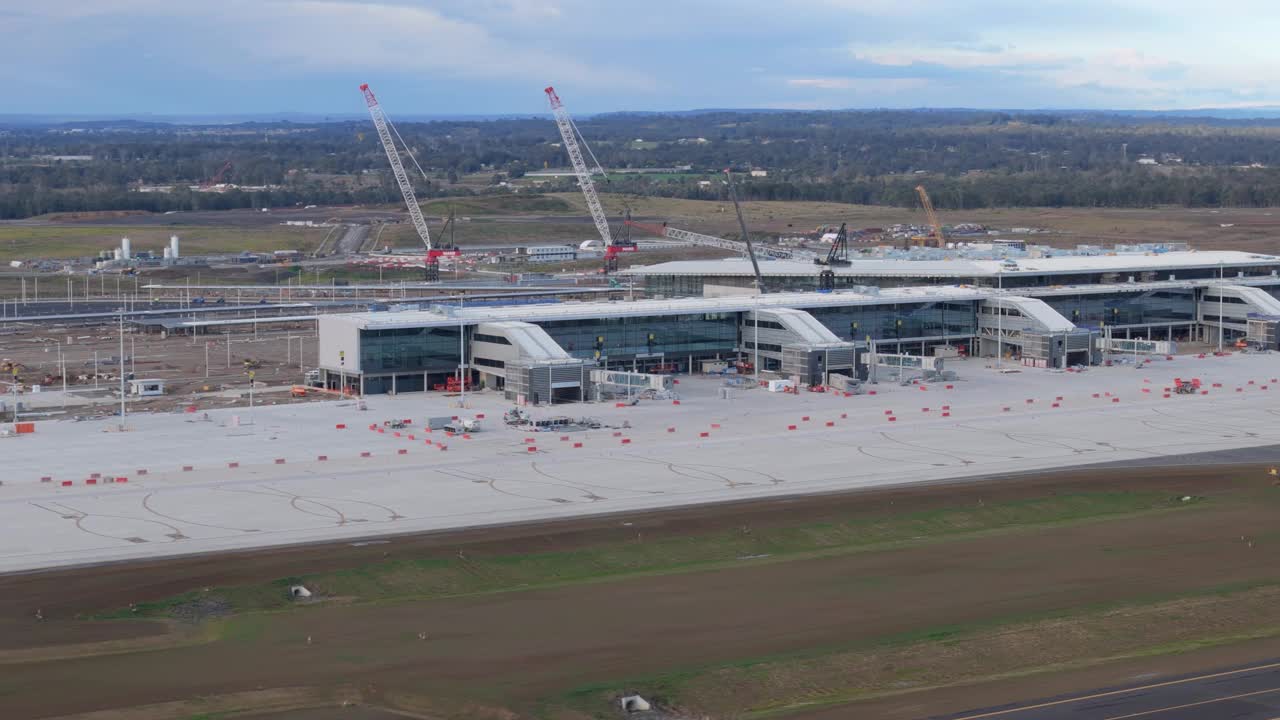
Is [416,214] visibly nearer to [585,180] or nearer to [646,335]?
[585,180]

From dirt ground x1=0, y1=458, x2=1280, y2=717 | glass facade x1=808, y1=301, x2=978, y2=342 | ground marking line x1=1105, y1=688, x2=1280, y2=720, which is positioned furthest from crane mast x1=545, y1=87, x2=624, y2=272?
ground marking line x1=1105, y1=688, x2=1280, y2=720

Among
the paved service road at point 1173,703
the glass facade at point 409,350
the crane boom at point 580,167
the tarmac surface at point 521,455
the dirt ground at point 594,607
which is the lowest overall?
the paved service road at point 1173,703

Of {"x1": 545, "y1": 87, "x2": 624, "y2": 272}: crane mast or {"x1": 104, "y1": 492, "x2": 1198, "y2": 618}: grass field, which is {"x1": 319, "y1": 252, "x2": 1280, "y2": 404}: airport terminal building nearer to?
{"x1": 104, "y1": 492, "x2": 1198, "y2": 618}: grass field

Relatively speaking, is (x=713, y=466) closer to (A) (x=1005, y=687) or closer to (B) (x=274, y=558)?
(B) (x=274, y=558)

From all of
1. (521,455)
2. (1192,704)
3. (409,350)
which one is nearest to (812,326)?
(409,350)

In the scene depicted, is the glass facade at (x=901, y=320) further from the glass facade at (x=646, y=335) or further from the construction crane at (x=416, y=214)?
the construction crane at (x=416, y=214)

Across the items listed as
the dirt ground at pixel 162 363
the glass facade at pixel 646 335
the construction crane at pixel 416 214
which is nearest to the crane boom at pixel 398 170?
the construction crane at pixel 416 214
